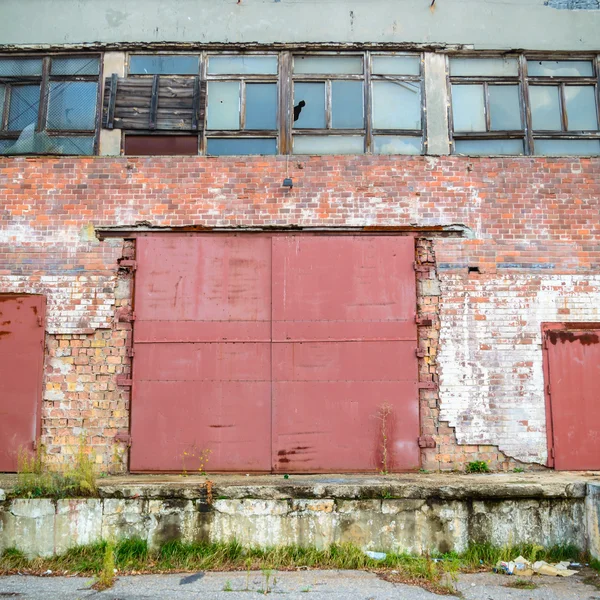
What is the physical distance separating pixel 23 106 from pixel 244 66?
3.00 meters

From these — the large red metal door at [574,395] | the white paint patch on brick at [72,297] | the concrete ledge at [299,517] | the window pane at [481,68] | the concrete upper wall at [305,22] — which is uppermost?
the concrete upper wall at [305,22]

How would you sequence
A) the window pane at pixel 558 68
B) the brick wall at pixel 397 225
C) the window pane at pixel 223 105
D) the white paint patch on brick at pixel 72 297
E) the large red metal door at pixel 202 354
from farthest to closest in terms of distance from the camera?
the window pane at pixel 558 68, the window pane at pixel 223 105, the white paint patch on brick at pixel 72 297, the brick wall at pixel 397 225, the large red metal door at pixel 202 354

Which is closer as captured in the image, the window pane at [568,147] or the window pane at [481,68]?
the window pane at [568,147]

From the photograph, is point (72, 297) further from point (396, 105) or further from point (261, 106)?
point (396, 105)

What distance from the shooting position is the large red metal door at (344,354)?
24.0ft

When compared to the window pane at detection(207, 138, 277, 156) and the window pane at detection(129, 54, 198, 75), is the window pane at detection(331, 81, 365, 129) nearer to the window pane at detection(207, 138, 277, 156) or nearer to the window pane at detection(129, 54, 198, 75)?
the window pane at detection(207, 138, 277, 156)

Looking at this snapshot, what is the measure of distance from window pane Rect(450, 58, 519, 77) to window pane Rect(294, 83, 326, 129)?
5.94 feet

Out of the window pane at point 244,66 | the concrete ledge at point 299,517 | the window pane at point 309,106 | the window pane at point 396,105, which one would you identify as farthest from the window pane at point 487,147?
the concrete ledge at point 299,517

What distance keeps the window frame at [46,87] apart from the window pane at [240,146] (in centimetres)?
152

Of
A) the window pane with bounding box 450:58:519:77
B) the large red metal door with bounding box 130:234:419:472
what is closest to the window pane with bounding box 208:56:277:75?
the large red metal door with bounding box 130:234:419:472

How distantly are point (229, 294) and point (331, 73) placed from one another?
3296 mm

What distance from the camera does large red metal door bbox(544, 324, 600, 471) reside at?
7.34m

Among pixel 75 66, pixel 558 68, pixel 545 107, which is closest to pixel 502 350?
pixel 545 107

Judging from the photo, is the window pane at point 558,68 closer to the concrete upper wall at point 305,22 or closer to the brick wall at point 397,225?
the concrete upper wall at point 305,22
